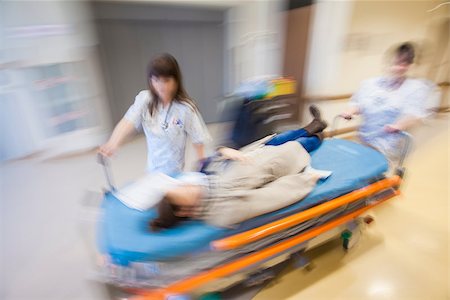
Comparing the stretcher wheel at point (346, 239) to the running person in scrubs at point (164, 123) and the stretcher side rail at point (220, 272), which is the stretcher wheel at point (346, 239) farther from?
the running person in scrubs at point (164, 123)

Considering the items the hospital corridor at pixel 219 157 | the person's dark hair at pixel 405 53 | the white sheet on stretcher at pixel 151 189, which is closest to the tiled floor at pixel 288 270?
the hospital corridor at pixel 219 157

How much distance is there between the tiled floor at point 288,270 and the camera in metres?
1.33

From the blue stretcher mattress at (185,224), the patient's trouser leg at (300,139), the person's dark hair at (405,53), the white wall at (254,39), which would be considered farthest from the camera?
the white wall at (254,39)

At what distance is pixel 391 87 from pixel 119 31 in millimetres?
2626

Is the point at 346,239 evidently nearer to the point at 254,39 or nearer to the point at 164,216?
the point at 164,216

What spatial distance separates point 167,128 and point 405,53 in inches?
56.2

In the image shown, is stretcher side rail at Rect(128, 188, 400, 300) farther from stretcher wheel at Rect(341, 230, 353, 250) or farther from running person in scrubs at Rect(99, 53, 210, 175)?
running person in scrubs at Rect(99, 53, 210, 175)

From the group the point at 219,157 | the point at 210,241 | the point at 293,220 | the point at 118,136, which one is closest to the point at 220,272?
the point at 210,241

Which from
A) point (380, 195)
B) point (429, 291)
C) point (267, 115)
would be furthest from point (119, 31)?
point (429, 291)

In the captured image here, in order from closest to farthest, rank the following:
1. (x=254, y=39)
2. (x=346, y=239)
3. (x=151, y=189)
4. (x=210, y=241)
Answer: (x=210, y=241), (x=151, y=189), (x=346, y=239), (x=254, y=39)

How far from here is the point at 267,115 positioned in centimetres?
191

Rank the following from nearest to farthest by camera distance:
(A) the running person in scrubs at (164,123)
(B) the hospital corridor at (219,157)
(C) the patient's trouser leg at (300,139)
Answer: (B) the hospital corridor at (219,157), (A) the running person in scrubs at (164,123), (C) the patient's trouser leg at (300,139)

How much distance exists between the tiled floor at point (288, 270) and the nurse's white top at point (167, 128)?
0.50m

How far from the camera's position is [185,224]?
3.48 feet
